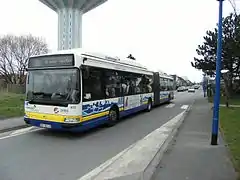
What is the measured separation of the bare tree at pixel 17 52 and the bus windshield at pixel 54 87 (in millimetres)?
42975

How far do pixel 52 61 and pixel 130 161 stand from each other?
5232mm

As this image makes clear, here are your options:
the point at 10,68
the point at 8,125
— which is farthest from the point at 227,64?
the point at 10,68

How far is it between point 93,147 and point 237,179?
452 centimetres

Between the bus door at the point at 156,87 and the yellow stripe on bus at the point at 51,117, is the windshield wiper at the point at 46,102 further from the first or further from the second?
the bus door at the point at 156,87

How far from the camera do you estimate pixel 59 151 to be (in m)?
8.15

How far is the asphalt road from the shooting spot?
20.2 ft

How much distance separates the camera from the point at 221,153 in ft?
24.8

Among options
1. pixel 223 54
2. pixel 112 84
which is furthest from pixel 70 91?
pixel 223 54

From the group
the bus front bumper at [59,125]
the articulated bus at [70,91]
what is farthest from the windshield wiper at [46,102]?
the bus front bumper at [59,125]

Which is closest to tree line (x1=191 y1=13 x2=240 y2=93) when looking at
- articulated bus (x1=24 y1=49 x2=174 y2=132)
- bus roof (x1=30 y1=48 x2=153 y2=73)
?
bus roof (x1=30 y1=48 x2=153 y2=73)

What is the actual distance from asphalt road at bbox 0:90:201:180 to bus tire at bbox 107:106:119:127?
0.52 meters

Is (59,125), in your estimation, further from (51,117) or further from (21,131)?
(21,131)

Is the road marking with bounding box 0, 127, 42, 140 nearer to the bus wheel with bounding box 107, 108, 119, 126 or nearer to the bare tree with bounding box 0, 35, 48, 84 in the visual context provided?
the bus wheel with bounding box 107, 108, 119, 126

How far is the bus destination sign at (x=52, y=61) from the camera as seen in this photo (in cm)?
1010
